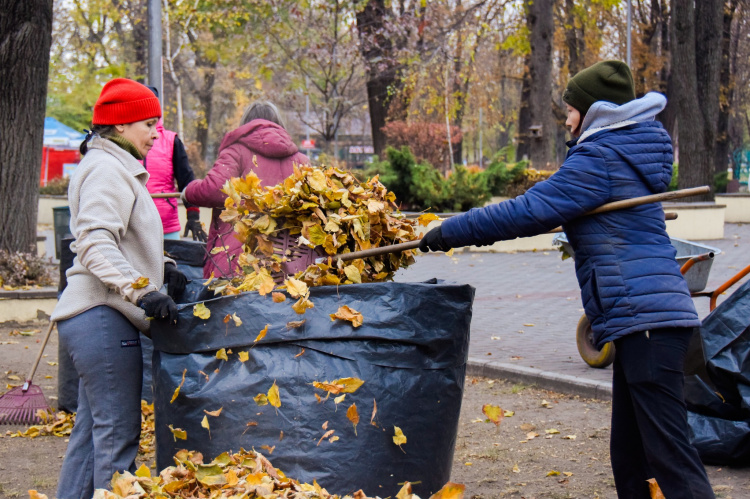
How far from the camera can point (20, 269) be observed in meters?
9.05

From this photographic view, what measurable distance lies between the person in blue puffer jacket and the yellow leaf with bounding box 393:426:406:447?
24.8 inches

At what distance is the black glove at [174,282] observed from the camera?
3.53 meters

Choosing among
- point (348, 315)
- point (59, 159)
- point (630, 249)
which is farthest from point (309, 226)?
point (59, 159)

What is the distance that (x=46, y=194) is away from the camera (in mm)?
24750

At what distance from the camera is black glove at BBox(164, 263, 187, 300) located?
11.6 ft

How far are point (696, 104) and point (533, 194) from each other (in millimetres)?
15879

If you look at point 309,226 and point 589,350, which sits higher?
point 309,226

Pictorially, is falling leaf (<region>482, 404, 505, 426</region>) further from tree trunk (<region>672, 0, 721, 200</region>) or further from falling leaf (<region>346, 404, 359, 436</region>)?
tree trunk (<region>672, 0, 721, 200</region>)

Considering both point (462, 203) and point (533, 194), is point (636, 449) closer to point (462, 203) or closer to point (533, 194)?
point (533, 194)

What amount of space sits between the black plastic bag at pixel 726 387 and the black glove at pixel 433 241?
6.54 ft

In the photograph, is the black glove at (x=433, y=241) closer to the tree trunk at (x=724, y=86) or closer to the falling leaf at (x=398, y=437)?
the falling leaf at (x=398, y=437)

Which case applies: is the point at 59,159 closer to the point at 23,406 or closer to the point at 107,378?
the point at 23,406

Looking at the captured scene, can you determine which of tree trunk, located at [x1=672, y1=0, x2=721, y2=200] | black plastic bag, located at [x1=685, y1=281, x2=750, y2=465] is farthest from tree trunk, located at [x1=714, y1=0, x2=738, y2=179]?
black plastic bag, located at [x1=685, y1=281, x2=750, y2=465]

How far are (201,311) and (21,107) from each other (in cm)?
699
